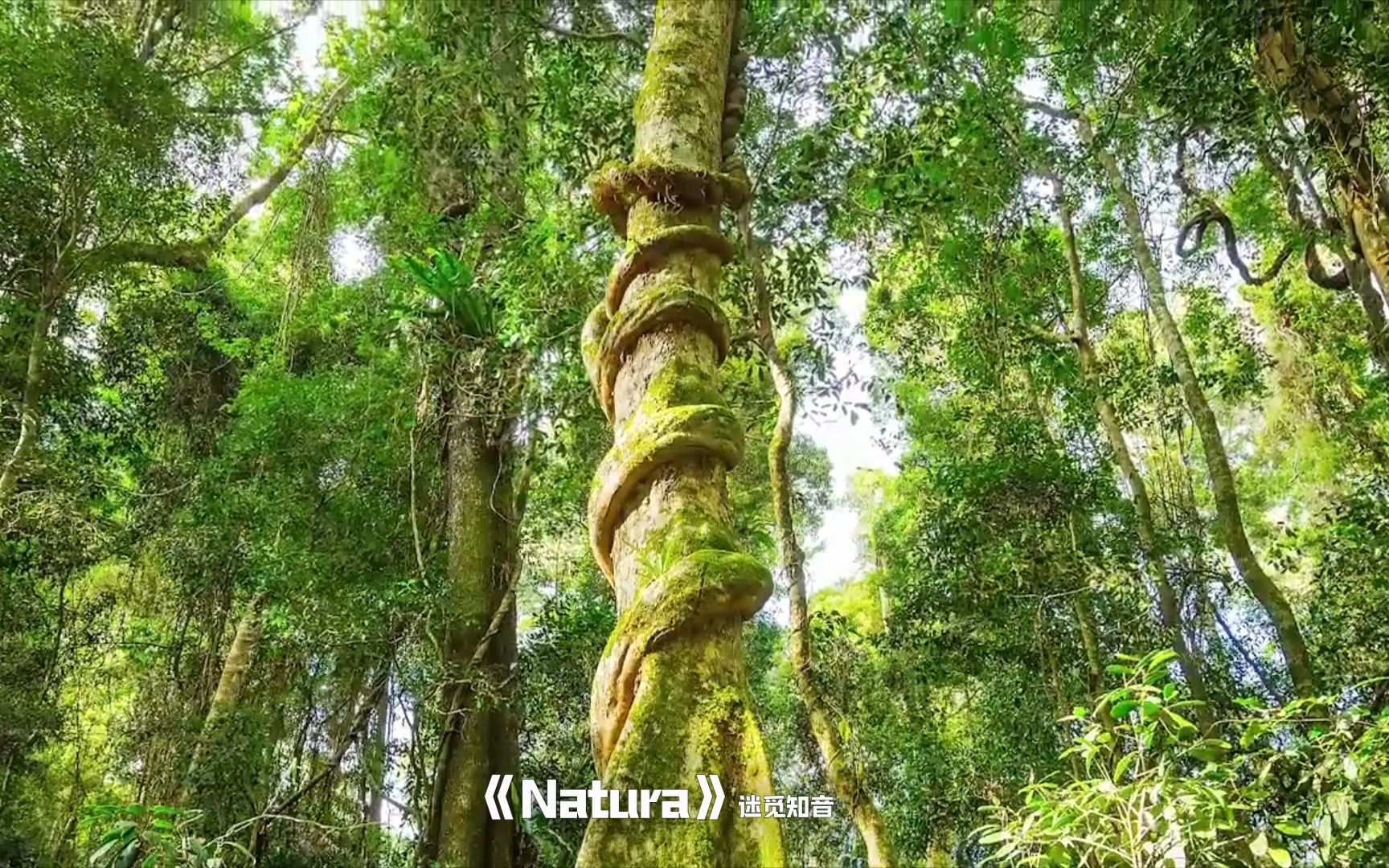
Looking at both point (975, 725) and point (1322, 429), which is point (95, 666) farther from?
point (1322, 429)

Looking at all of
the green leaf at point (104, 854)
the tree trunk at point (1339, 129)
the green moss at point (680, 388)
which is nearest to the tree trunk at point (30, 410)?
the green leaf at point (104, 854)

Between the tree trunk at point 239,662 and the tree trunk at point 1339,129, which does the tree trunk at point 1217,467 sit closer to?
the tree trunk at point 1339,129

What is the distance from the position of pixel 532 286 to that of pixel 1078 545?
316cm

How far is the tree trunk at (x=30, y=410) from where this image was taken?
3.67 meters

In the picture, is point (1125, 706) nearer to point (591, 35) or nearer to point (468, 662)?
point (591, 35)

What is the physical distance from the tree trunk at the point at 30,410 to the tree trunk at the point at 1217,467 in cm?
470

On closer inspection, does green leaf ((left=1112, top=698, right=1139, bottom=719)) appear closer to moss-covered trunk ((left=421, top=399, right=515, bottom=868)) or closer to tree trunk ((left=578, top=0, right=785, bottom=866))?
tree trunk ((left=578, top=0, right=785, bottom=866))

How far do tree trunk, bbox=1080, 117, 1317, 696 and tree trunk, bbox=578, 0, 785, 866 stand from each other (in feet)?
9.14

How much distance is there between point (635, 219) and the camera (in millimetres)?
1992

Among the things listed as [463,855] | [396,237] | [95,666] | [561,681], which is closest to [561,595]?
[561,681]

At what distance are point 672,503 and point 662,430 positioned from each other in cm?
13

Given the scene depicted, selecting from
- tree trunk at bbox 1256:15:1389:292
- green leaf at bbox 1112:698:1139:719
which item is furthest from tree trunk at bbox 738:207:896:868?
tree trunk at bbox 1256:15:1389:292

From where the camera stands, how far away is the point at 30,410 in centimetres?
399

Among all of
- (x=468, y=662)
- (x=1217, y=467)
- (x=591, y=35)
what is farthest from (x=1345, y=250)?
(x=468, y=662)
